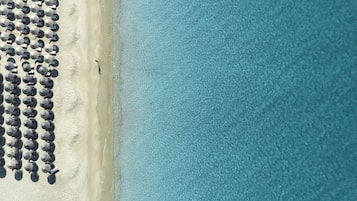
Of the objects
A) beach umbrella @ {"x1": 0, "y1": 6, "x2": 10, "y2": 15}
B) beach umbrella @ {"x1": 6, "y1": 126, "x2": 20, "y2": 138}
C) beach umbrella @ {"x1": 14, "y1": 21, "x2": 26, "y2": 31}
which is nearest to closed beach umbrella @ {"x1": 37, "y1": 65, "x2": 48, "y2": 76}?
beach umbrella @ {"x1": 14, "y1": 21, "x2": 26, "y2": 31}

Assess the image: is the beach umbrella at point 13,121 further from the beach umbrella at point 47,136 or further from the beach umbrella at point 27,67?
the beach umbrella at point 27,67

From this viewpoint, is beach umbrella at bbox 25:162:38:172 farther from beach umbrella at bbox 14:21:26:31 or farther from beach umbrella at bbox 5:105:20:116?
beach umbrella at bbox 14:21:26:31

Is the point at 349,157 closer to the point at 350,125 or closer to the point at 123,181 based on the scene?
the point at 350,125

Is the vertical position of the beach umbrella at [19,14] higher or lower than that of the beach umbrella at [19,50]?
higher

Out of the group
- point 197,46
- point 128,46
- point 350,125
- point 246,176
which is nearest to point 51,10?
point 128,46

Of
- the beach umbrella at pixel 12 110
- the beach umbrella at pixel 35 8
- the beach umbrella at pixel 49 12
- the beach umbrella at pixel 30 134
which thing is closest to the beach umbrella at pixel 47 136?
the beach umbrella at pixel 30 134

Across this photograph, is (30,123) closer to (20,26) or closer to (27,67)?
(27,67)
